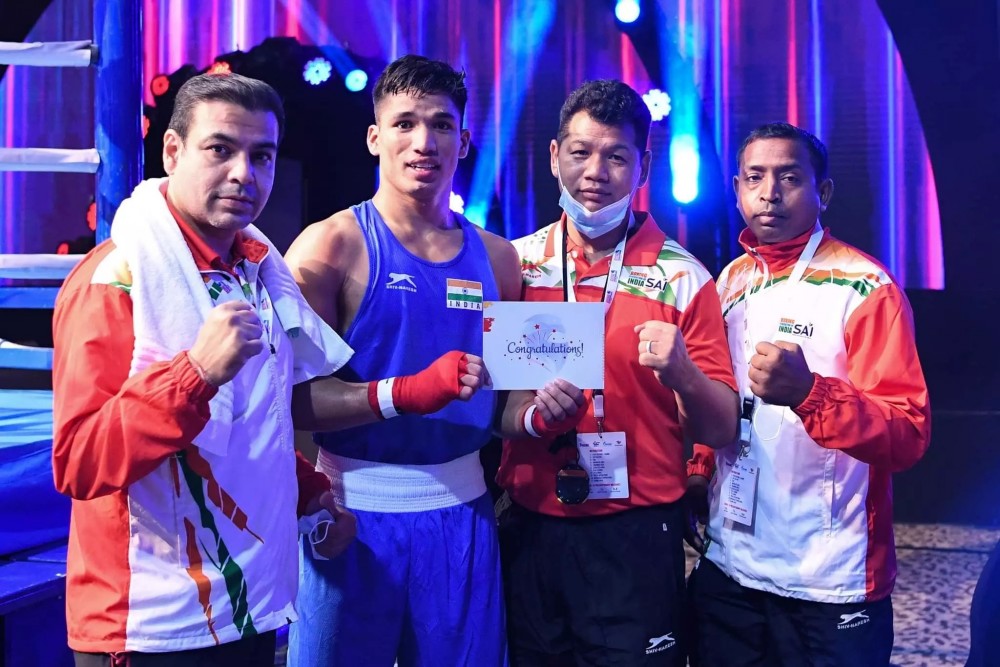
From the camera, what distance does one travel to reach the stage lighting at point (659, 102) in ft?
13.8

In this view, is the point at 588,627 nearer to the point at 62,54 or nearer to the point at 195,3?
the point at 62,54

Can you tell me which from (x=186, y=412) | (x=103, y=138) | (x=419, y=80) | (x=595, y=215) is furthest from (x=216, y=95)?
(x=103, y=138)

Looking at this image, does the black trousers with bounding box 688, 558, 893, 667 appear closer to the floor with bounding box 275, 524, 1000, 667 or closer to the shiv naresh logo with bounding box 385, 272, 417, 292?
the shiv naresh logo with bounding box 385, 272, 417, 292

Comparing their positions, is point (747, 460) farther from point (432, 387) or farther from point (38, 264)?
point (38, 264)

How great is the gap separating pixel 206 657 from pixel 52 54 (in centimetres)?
187

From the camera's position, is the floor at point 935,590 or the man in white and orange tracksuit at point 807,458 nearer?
the man in white and orange tracksuit at point 807,458

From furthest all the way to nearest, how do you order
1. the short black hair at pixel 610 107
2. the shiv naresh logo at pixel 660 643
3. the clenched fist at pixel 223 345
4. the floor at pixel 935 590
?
1. the floor at pixel 935 590
2. the short black hair at pixel 610 107
3. the shiv naresh logo at pixel 660 643
4. the clenched fist at pixel 223 345

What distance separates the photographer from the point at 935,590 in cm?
346

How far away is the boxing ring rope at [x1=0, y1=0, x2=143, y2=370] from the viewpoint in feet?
7.48

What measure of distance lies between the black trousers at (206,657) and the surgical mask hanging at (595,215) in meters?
1.08

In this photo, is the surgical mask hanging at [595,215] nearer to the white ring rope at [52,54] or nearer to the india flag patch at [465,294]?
the india flag patch at [465,294]

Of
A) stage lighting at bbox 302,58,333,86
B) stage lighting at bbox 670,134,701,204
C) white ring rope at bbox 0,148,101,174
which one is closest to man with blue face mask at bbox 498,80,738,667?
white ring rope at bbox 0,148,101,174

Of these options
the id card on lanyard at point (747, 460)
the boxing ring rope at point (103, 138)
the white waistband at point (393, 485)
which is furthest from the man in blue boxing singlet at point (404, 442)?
the boxing ring rope at point (103, 138)

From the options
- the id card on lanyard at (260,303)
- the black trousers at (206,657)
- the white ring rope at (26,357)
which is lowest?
the black trousers at (206,657)
